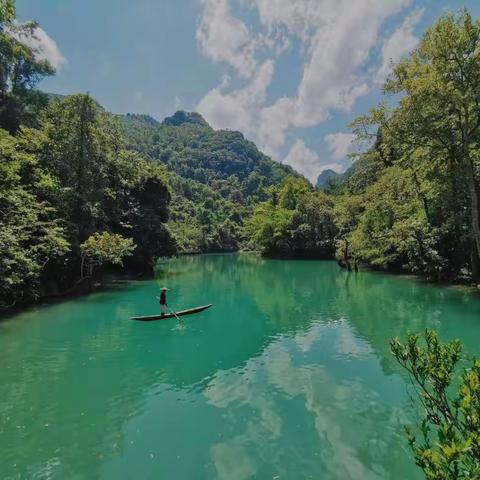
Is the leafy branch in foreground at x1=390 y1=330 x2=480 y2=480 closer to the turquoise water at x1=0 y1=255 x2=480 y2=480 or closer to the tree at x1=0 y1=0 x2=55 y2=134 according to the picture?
the turquoise water at x1=0 y1=255 x2=480 y2=480

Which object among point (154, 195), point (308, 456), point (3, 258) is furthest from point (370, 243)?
point (308, 456)

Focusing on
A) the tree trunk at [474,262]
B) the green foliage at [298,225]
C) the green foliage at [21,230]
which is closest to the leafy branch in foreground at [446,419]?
the green foliage at [21,230]

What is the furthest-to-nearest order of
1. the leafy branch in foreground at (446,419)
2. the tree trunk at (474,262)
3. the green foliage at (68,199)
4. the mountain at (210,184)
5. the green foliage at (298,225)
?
1. the mountain at (210,184)
2. the green foliage at (298,225)
3. the tree trunk at (474,262)
4. the green foliage at (68,199)
5. the leafy branch in foreground at (446,419)

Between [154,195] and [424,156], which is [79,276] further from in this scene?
[424,156]

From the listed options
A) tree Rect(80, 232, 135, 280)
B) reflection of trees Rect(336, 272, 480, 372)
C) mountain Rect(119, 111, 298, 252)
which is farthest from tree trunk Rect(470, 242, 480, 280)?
mountain Rect(119, 111, 298, 252)

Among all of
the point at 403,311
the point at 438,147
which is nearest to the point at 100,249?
the point at 403,311

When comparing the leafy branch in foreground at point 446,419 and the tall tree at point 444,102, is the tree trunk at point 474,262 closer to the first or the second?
the tall tree at point 444,102
